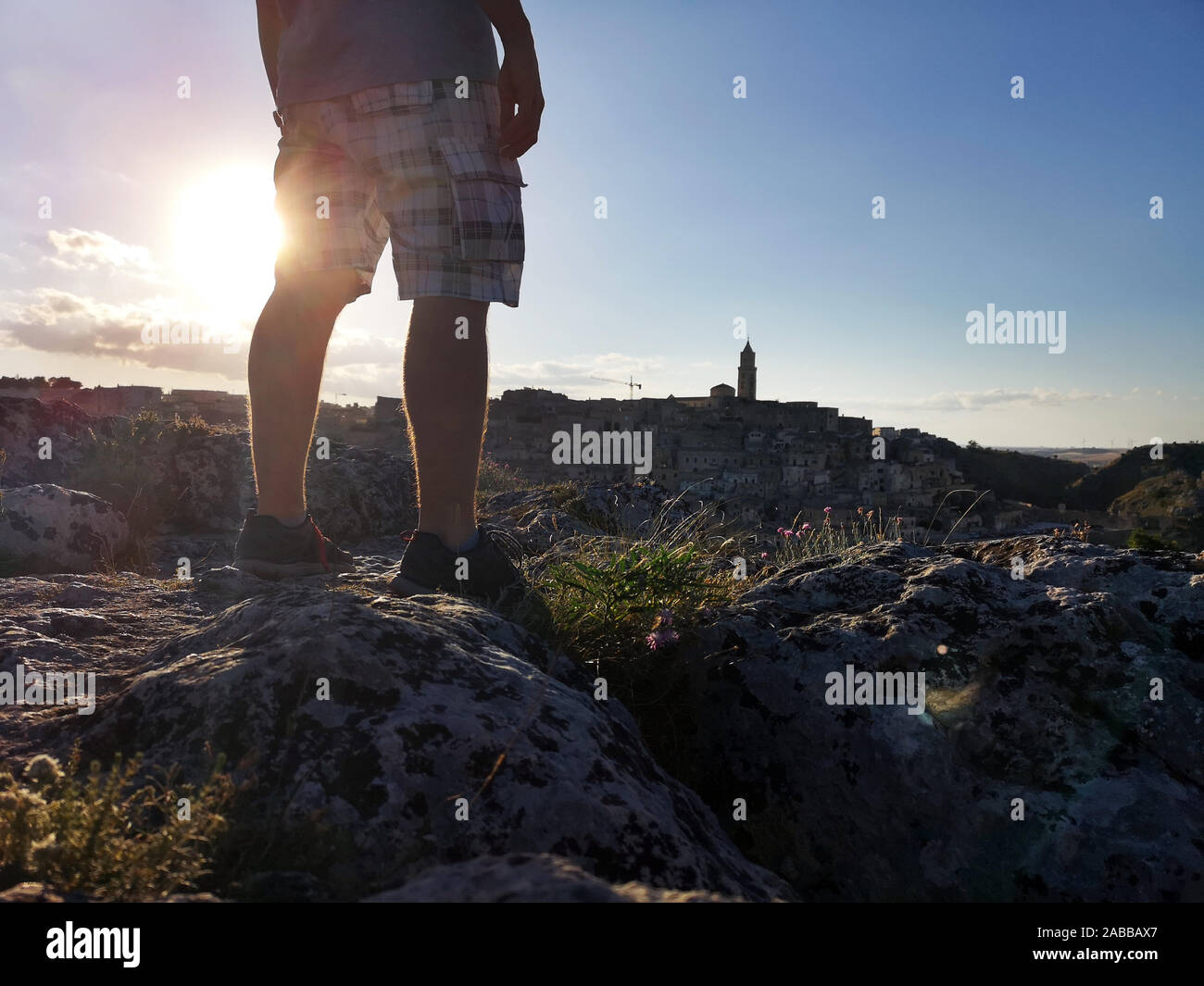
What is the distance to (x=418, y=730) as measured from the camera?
1.53 meters

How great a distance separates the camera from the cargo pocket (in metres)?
2.76

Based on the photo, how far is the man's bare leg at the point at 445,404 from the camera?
277cm

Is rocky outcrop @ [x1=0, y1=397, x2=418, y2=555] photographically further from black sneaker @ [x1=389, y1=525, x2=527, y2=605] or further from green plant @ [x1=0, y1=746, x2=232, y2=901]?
green plant @ [x1=0, y1=746, x2=232, y2=901]

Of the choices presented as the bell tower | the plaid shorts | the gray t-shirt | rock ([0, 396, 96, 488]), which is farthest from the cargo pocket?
the bell tower

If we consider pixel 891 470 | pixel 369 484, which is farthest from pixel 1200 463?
pixel 369 484

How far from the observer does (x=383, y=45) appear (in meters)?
2.79

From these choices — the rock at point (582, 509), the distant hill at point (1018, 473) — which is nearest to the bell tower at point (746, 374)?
the distant hill at point (1018, 473)

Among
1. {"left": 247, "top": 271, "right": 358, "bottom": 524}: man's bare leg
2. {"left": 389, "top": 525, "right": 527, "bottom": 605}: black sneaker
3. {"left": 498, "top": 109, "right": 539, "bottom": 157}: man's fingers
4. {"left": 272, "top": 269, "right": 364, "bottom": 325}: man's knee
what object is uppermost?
{"left": 498, "top": 109, "right": 539, "bottom": 157}: man's fingers

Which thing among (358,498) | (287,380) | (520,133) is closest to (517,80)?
(520,133)

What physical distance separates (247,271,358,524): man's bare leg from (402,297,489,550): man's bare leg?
441mm

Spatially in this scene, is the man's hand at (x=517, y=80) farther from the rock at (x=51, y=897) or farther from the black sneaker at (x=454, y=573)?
the rock at (x=51, y=897)

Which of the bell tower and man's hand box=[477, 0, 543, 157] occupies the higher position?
the bell tower

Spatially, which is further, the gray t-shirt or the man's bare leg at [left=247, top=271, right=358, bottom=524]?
the man's bare leg at [left=247, top=271, right=358, bottom=524]

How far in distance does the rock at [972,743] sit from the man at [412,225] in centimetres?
111
